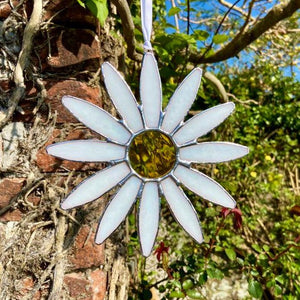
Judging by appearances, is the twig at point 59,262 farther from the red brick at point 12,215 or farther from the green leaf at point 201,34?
the green leaf at point 201,34

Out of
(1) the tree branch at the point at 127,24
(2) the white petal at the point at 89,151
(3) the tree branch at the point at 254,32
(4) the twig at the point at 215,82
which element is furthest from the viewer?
(4) the twig at the point at 215,82

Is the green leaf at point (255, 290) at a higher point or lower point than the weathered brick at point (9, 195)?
lower

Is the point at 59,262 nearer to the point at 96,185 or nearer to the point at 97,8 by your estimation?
the point at 96,185

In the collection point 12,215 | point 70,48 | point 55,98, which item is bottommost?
point 12,215

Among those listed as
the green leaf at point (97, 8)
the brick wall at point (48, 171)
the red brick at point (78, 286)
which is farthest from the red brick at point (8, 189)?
the green leaf at point (97, 8)

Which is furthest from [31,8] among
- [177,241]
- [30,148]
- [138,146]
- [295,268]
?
[295,268]

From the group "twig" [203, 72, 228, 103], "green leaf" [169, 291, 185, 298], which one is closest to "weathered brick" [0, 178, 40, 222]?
"green leaf" [169, 291, 185, 298]

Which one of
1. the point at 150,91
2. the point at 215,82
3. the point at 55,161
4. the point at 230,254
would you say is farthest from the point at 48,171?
the point at 215,82

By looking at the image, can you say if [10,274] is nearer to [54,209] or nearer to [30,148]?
[54,209]
